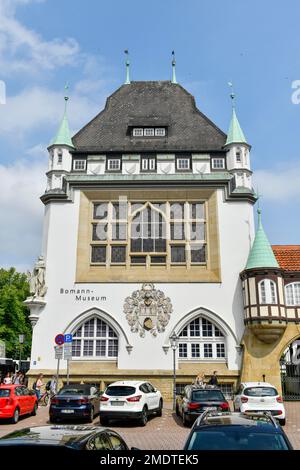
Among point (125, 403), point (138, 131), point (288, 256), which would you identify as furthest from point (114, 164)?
point (125, 403)

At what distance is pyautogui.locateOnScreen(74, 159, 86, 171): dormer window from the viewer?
3089cm

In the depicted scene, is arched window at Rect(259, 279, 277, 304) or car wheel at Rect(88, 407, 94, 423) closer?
car wheel at Rect(88, 407, 94, 423)

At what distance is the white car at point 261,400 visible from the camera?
15.5 m

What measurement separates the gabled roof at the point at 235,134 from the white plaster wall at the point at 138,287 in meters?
4.61

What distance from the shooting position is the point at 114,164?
1213 inches

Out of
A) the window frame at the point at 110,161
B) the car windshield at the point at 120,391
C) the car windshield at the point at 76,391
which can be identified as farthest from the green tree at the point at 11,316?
the car windshield at the point at 120,391

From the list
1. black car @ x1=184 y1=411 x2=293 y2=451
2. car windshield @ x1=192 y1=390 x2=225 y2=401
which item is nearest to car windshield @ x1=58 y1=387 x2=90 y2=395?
car windshield @ x1=192 y1=390 x2=225 y2=401

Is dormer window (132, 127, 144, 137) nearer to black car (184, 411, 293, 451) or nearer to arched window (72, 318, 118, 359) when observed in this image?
Result: arched window (72, 318, 118, 359)

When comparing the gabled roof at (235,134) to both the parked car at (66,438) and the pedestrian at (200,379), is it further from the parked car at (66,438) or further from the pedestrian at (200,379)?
the parked car at (66,438)

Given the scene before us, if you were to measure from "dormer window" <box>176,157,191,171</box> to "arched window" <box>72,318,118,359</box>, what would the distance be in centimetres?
1173

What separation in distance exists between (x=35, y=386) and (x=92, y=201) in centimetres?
1258

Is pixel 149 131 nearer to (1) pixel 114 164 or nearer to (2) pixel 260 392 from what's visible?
(1) pixel 114 164

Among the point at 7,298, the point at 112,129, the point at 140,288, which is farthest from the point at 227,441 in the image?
the point at 7,298

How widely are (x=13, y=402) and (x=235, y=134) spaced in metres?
22.7
